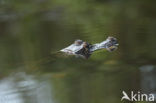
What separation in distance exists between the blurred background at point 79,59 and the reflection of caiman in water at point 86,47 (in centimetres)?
8

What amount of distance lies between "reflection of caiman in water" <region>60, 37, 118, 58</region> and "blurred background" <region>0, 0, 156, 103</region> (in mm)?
82

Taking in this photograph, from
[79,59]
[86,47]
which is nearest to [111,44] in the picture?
[86,47]

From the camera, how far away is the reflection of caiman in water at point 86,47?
3561 mm

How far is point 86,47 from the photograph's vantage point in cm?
360

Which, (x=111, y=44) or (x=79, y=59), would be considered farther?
(x=111, y=44)

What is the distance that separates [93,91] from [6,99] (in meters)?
0.63

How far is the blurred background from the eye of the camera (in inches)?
110

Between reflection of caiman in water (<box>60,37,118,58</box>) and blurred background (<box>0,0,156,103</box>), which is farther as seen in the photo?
reflection of caiman in water (<box>60,37,118,58</box>)

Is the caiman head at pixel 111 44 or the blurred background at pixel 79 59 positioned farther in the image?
the caiman head at pixel 111 44

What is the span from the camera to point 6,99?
2842 mm

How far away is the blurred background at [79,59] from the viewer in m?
2.79

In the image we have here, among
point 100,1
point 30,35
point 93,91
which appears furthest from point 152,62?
point 100,1

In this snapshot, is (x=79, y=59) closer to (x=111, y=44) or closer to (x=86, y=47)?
(x=86, y=47)

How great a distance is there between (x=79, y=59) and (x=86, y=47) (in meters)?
0.21
